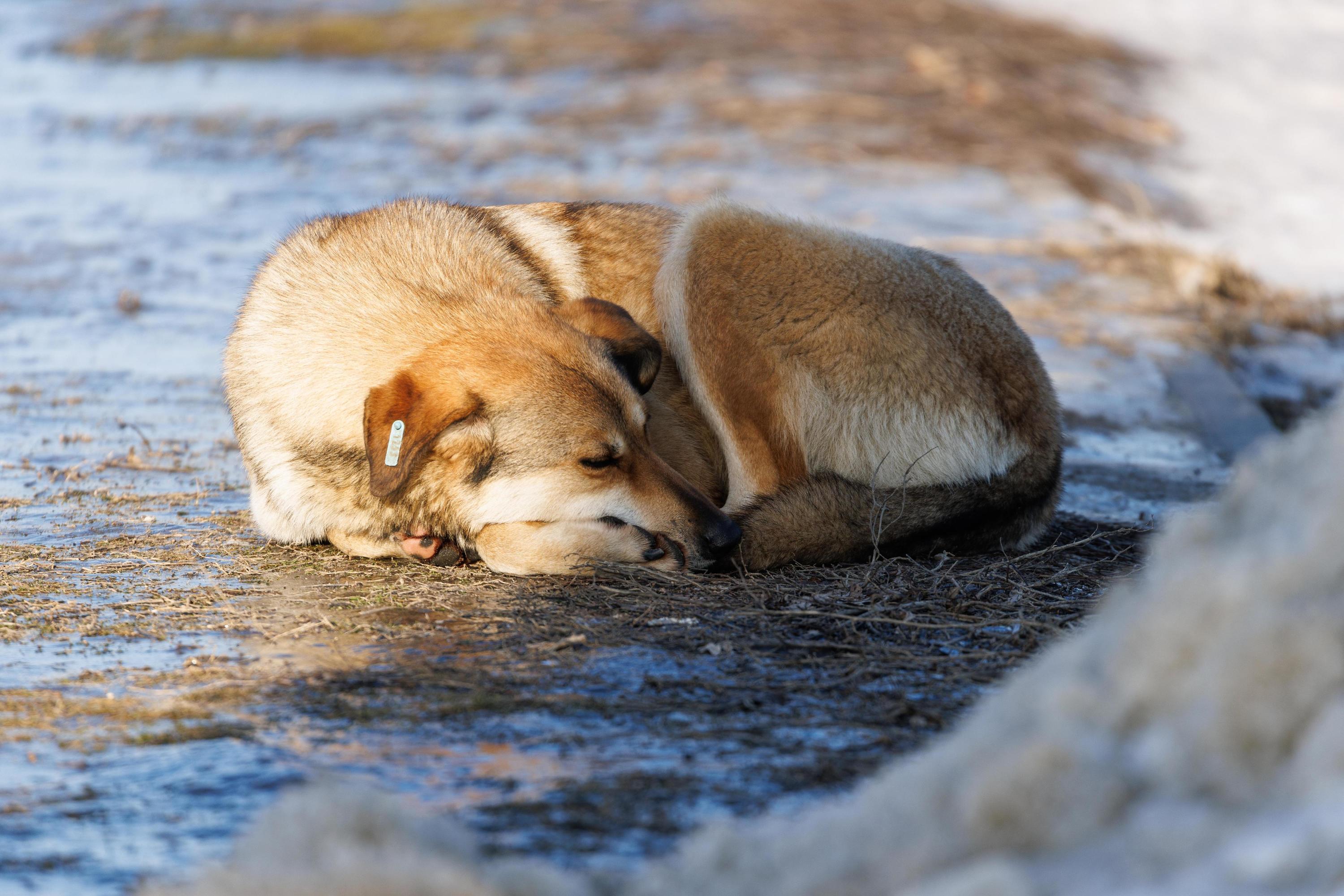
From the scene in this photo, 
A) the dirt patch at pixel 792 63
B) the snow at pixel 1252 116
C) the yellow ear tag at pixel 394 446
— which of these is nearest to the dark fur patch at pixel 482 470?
the yellow ear tag at pixel 394 446

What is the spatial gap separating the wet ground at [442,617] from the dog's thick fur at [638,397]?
0.20m

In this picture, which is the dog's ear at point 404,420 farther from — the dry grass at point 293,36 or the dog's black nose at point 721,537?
the dry grass at point 293,36

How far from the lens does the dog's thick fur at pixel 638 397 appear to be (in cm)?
445

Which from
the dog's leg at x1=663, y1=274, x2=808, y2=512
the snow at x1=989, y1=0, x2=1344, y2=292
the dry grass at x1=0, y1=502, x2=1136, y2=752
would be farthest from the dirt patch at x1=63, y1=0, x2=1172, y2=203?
the dry grass at x1=0, y1=502, x2=1136, y2=752

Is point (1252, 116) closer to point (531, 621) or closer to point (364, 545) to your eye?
point (364, 545)

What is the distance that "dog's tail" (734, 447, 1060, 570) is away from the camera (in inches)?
181

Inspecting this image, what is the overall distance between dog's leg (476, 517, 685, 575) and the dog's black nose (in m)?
0.11

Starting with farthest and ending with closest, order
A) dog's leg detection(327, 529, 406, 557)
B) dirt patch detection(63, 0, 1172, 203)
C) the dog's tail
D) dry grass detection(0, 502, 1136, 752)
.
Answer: dirt patch detection(63, 0, 1172, 203) → dog's leg detection(327, 529, 406, 557) → the dog's tail → dry grass detection(0, 502, 1136, 752)

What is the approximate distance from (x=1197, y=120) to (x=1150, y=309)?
905cm

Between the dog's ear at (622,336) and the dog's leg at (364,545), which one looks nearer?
the dog's ear at (622,336)

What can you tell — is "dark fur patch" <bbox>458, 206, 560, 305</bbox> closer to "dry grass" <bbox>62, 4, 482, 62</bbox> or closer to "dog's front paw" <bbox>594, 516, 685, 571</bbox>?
"dog's front paw" <bbox>594, 516, 685, 571</bbox>

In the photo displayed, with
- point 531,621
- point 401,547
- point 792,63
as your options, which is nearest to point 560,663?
point 531,621

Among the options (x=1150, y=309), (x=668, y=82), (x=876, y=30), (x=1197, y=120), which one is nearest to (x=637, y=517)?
(x=1150, y=309)

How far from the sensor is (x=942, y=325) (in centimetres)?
514
